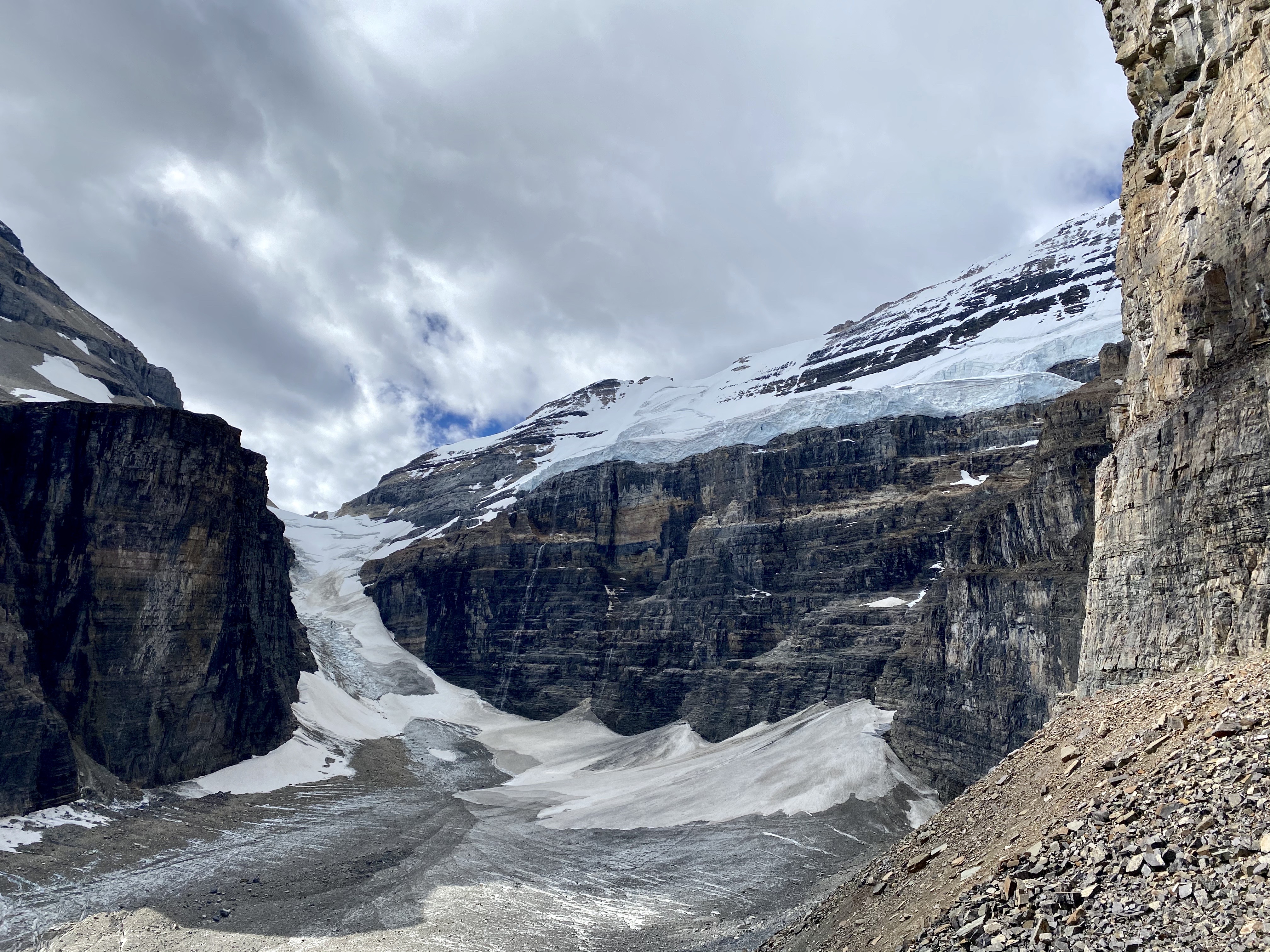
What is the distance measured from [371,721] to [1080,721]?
215 ft

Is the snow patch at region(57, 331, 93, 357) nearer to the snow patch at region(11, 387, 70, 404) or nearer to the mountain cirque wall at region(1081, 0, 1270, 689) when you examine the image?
the snow patch at region(11, 387, 70, 404)

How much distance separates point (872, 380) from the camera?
10706cm

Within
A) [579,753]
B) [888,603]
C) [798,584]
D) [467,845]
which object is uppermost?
[798,584]

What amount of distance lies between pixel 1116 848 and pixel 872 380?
4099 inches

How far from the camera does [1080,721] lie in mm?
13156

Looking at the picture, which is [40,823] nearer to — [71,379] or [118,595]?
[118,595]

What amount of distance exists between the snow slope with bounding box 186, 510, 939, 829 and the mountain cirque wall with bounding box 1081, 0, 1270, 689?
29.0 m

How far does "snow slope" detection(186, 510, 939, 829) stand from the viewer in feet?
138

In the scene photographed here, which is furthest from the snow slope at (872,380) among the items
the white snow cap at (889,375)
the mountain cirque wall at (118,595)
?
the mountain cirque wall at (118,595)

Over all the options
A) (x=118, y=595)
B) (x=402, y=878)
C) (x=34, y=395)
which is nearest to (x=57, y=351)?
(x=34, y=395)

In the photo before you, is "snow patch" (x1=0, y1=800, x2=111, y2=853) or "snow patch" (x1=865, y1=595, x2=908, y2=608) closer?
"snow patch" (x1=0, y1=800, x2=111, y2=853)

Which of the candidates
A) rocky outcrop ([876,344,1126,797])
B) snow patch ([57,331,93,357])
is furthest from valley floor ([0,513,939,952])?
snow patch ([57,331,93,357])

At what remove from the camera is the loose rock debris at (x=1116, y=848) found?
7.17m

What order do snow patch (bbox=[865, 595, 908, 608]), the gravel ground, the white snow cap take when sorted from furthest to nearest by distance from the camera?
the white snow cap, snow patch (bbox=[865, 595, 908, 608]), the gravel ground
